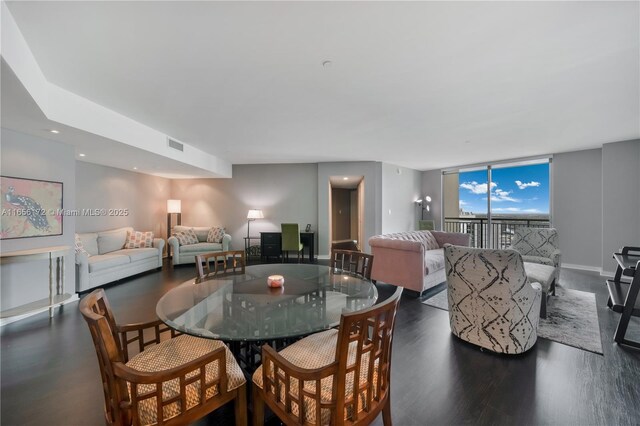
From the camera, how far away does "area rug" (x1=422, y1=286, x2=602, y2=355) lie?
2.35 meters

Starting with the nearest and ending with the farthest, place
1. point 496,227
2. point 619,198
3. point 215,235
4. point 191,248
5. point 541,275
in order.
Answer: point 541,275 → point 619,198 → point 191,248 → point 215,235 → point 496,227

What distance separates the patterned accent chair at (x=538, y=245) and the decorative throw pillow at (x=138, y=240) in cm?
706

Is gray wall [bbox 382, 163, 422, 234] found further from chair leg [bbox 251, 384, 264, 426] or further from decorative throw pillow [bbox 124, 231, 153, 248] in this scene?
chair leg [bbox 251, 384, 264, 426]

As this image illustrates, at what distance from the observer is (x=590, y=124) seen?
Answer: 3535 millimetres

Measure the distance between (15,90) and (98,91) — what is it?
0.67 metres

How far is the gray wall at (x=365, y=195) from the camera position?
6227mm

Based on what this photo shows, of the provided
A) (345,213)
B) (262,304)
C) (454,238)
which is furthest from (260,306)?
(345,213)

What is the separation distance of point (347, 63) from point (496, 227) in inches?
266

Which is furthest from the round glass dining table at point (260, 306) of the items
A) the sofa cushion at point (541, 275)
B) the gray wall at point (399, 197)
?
the gray wall at point (399, 197)

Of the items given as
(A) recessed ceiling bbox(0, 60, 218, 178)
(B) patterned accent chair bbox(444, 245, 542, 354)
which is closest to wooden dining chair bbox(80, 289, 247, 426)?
(A) recessed ceiling bbox(0, 60, 218, 178)

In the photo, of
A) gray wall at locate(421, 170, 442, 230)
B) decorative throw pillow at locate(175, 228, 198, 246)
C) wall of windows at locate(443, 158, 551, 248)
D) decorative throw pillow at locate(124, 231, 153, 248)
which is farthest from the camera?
gray wall at locate(421, 170, 442, 230)

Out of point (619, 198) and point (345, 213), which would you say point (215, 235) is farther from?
point (619, 198)

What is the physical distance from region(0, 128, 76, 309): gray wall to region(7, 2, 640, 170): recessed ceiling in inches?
46.7

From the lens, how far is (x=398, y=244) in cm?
372
